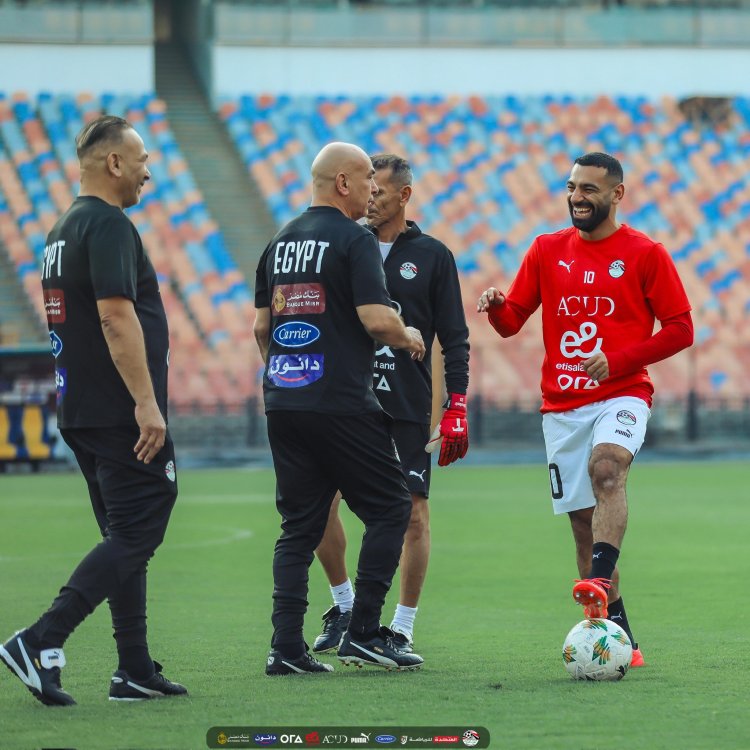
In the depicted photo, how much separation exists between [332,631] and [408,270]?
177cm

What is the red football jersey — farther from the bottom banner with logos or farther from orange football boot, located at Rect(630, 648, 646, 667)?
the bottom banner with logos

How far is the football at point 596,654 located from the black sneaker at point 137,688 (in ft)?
5.33

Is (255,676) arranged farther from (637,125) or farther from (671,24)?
(671,24)

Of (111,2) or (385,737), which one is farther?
(111,2)

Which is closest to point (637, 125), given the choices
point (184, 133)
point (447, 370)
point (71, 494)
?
point (184, 133)

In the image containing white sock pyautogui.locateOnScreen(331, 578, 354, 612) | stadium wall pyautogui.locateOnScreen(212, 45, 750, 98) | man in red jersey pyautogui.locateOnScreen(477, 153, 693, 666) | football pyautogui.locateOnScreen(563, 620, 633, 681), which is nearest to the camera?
football pyautogui.locateOnScreen(563, 620, 633, 681)

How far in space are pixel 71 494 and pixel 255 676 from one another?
11.8 metres

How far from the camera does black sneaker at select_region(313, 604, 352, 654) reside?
24.3ft

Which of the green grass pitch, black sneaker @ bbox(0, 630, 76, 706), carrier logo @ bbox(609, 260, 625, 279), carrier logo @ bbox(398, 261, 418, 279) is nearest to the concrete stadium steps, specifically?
the green grass pitch

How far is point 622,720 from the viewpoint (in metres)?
5.46

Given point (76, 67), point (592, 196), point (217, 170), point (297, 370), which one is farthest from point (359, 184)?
point (76, 67)

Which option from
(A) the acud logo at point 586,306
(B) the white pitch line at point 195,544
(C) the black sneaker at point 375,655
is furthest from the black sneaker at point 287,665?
(B) the white pitch line at point 195,544

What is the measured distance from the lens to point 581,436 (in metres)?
7.21

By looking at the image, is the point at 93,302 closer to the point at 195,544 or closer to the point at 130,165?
the point at 130,165
